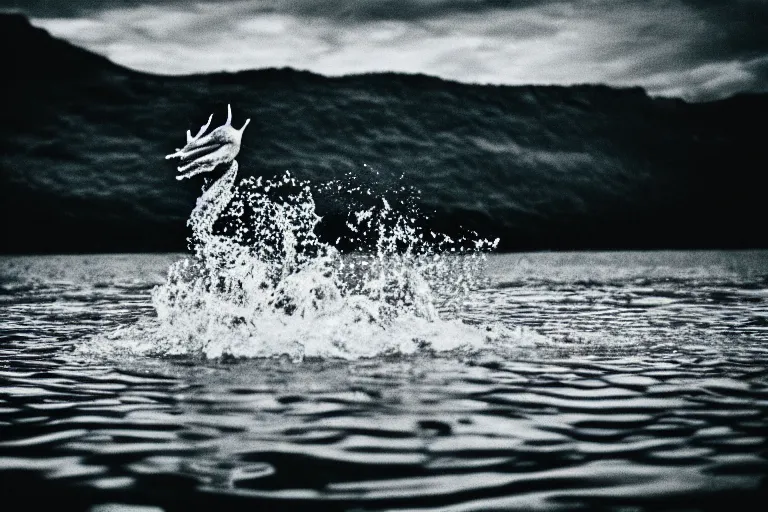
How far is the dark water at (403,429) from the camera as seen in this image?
245 inches

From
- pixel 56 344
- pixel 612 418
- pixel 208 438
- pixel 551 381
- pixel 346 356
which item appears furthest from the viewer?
pixel 56 344

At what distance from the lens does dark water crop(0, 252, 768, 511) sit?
6.21 meters

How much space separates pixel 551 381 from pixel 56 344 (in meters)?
9.83

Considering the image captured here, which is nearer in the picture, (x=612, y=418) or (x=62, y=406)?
(x=612, y=418)

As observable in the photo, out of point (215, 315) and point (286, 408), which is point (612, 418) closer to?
point (286, 408)

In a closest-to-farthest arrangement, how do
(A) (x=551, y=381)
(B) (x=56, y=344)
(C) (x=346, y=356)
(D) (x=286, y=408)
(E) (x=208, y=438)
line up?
(E) (x=208, y=438) → (D) (x=286, y=408) → (A) (x=551, y=381) → (C) (x=346, y=356) → (B) (x=56, y=344)

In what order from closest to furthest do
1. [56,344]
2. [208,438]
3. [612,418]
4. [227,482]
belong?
[227,482]
[208,438]
[612,418]
[56,344]

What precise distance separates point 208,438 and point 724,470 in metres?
4.72

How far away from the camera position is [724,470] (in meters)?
6.70

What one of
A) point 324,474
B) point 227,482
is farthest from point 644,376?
point 227,482

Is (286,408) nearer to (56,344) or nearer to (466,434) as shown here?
(466,434)

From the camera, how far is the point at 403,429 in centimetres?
834

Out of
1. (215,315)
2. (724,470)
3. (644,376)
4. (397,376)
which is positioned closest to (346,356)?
(397,376)

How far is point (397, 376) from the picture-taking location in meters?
11.6
